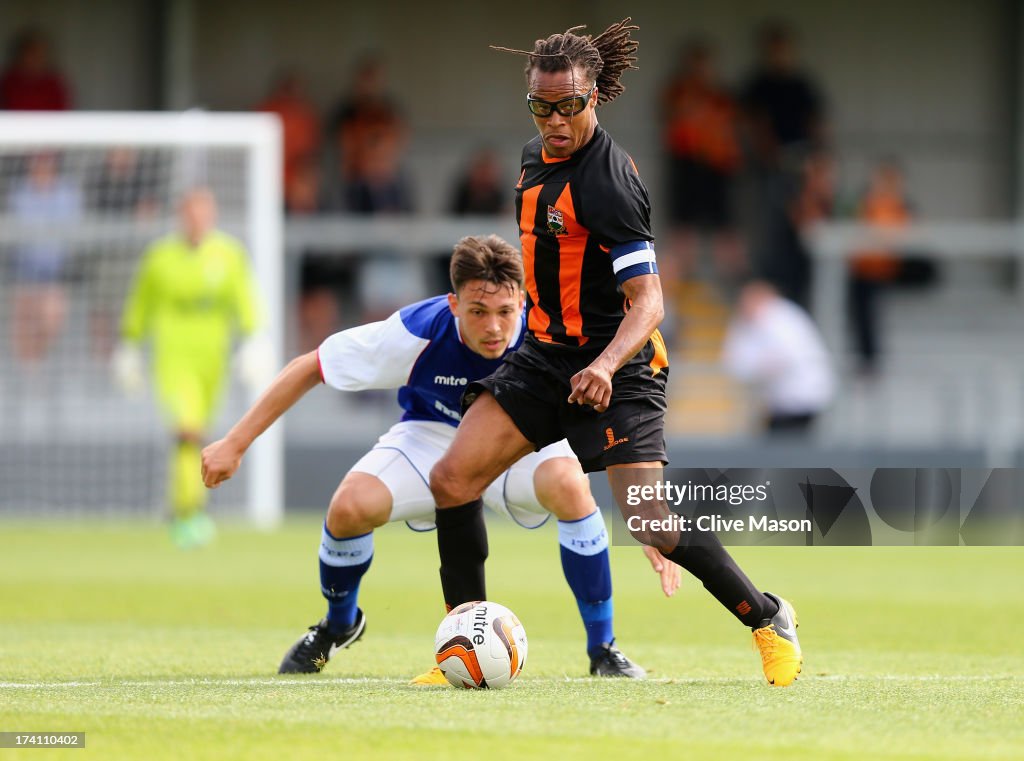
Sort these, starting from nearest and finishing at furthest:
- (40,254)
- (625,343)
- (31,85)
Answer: (625,343)
(40,254)
(31,85)

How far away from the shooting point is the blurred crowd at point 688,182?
17.4m

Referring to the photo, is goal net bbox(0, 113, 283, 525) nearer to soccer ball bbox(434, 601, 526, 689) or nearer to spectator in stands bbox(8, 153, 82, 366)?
spectator in stands bbox(8, 153, 82, 366)

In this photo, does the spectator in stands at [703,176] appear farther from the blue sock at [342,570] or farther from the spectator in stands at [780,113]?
the blue sock at [342,570]

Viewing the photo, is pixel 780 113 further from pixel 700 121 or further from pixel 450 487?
pixel 450 487

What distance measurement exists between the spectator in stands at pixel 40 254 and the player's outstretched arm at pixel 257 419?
9.86 meters

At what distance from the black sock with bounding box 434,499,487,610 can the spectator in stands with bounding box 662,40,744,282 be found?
12.9m

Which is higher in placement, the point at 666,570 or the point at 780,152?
the point at 780,152

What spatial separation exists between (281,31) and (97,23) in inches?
88.2

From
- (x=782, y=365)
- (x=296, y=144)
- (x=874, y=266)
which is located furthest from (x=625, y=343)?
(x=296, y=144)

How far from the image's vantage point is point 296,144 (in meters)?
18.7

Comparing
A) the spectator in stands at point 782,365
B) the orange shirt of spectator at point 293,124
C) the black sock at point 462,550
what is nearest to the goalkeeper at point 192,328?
the orange shirt of spectator at point 293,124

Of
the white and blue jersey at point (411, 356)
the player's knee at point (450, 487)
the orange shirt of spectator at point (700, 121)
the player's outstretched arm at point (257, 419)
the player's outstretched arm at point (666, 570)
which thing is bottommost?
the player's outstretched arm at point (666, 570)

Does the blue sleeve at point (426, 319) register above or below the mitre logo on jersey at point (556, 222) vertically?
below

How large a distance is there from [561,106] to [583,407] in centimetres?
106
